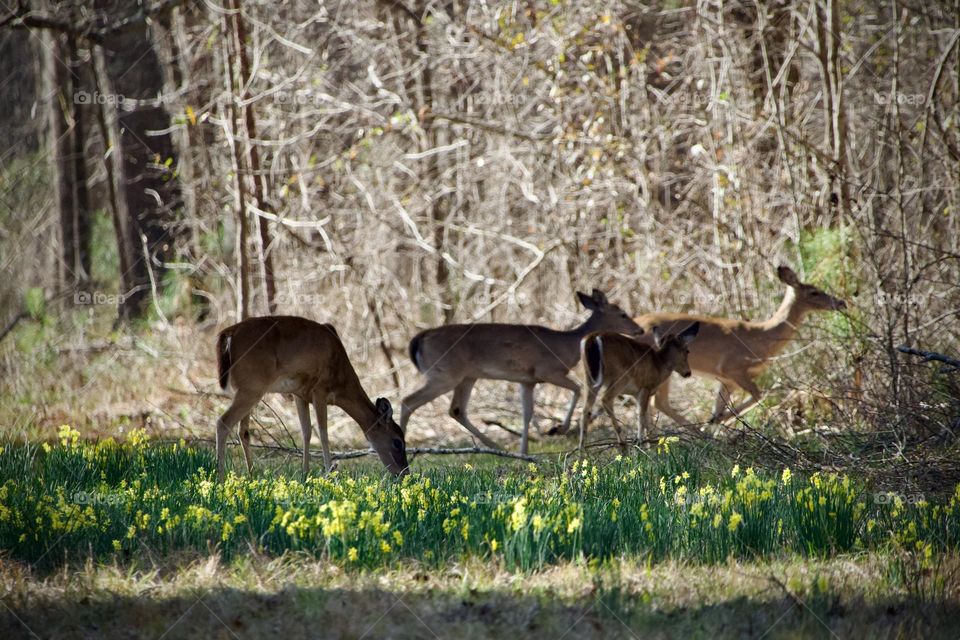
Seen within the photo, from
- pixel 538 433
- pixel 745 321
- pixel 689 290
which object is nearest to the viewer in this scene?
pixel 538 433

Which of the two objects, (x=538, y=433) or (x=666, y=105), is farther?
(x=666, y=105)

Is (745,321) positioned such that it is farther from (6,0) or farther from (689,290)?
(6,0)

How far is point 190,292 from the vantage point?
1597cm

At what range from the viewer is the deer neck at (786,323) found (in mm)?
11438

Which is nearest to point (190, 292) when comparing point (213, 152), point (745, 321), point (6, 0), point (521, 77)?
point (213, 152)

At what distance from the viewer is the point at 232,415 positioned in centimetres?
786

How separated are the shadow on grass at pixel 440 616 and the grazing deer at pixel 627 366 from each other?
4.90 meters

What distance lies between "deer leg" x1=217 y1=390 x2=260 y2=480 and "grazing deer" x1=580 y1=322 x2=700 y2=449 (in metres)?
2.88

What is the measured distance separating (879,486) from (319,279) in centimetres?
979

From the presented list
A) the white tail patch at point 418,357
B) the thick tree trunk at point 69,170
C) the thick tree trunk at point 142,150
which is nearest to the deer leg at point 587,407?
the white tail patch at point 418,357
